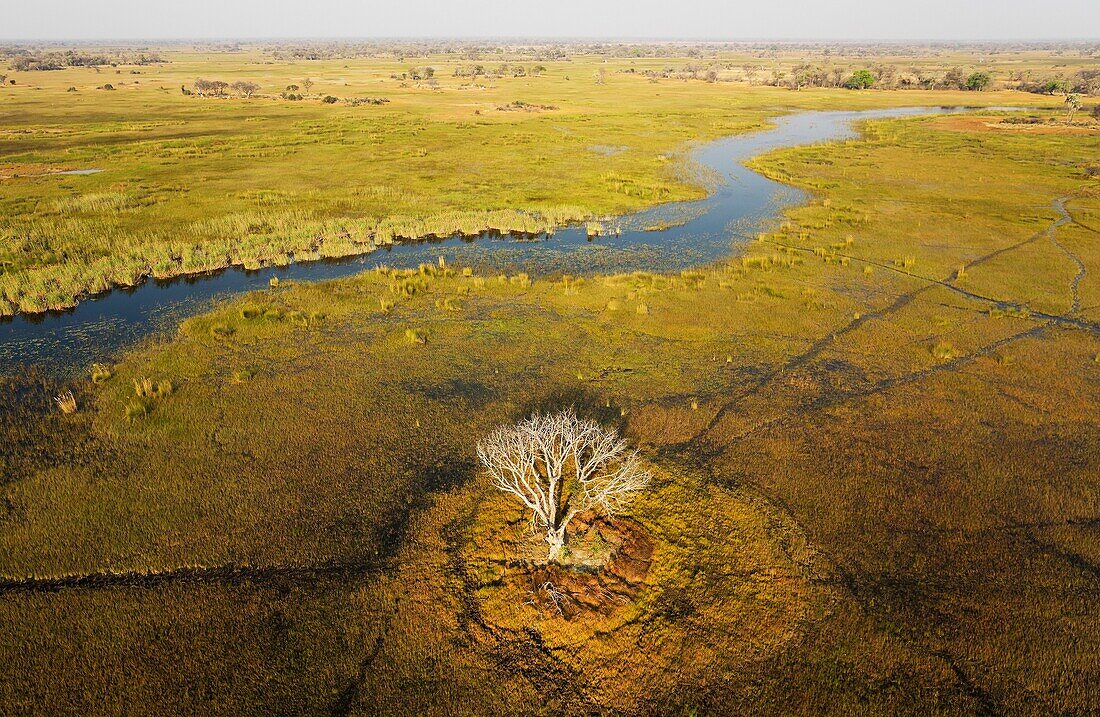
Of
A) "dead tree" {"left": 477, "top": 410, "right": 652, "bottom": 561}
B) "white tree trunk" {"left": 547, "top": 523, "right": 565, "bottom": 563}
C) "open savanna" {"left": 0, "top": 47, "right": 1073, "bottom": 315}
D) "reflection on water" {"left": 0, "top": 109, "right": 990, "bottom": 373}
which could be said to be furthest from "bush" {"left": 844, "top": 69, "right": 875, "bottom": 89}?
"white tree trunk" {"left": 547, "top": 523, "right": 565, "bottom": 563}

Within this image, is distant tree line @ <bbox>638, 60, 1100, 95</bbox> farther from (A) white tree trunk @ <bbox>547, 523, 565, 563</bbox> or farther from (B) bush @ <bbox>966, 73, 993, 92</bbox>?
(A) white tree trunk @ <bbox>547, 523, 565, 563</bbox>

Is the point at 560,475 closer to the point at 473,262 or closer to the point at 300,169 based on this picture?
the point at 473,262

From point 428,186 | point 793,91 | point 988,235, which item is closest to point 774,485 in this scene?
point 988,235

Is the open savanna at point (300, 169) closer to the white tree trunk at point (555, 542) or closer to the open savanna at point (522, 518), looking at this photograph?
the open savanna at point (522, 518)

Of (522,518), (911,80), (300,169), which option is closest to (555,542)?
(522,518)

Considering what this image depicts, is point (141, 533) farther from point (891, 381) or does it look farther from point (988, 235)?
point (988, 235)

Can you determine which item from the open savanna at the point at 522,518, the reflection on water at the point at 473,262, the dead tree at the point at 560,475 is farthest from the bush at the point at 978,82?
the dead tree at the point at 560,475
